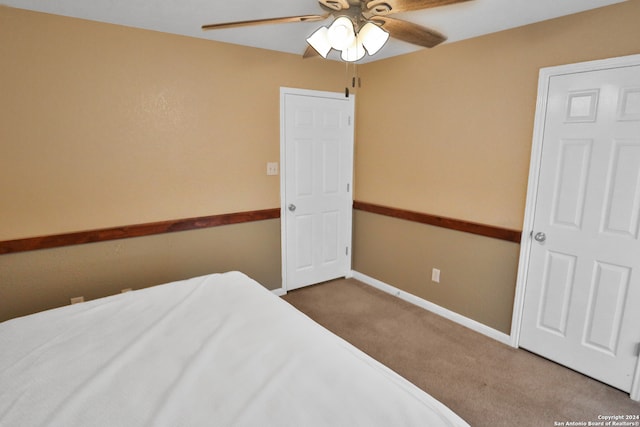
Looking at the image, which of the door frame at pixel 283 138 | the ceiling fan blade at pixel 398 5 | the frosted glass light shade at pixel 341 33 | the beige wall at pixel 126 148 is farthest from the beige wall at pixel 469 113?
Result: the frosted glass light shade at pixel 341 33

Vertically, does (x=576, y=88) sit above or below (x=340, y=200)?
above

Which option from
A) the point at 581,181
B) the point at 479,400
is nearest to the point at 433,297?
the point at 479,400

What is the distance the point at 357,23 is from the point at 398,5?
226 mm

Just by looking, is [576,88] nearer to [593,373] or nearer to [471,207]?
[471,207]

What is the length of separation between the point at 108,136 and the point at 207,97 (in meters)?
0.80

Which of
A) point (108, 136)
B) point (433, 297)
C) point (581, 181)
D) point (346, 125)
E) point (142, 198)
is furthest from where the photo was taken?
point (346, 125)

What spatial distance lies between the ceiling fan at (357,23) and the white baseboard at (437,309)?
2279mm

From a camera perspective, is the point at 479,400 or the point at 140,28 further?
the point at 140,28

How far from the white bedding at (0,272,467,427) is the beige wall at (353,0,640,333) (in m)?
1.78

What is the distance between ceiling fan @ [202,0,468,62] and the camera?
1.56 meters

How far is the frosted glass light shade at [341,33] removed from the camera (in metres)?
1.57

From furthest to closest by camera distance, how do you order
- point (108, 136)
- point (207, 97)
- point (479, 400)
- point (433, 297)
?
point (433, 297)
point (207, 97)
point (108, 136)
point (479, 400)

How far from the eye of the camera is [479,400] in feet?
6.86

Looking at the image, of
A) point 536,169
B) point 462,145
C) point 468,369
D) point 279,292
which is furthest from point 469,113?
point 279,292
